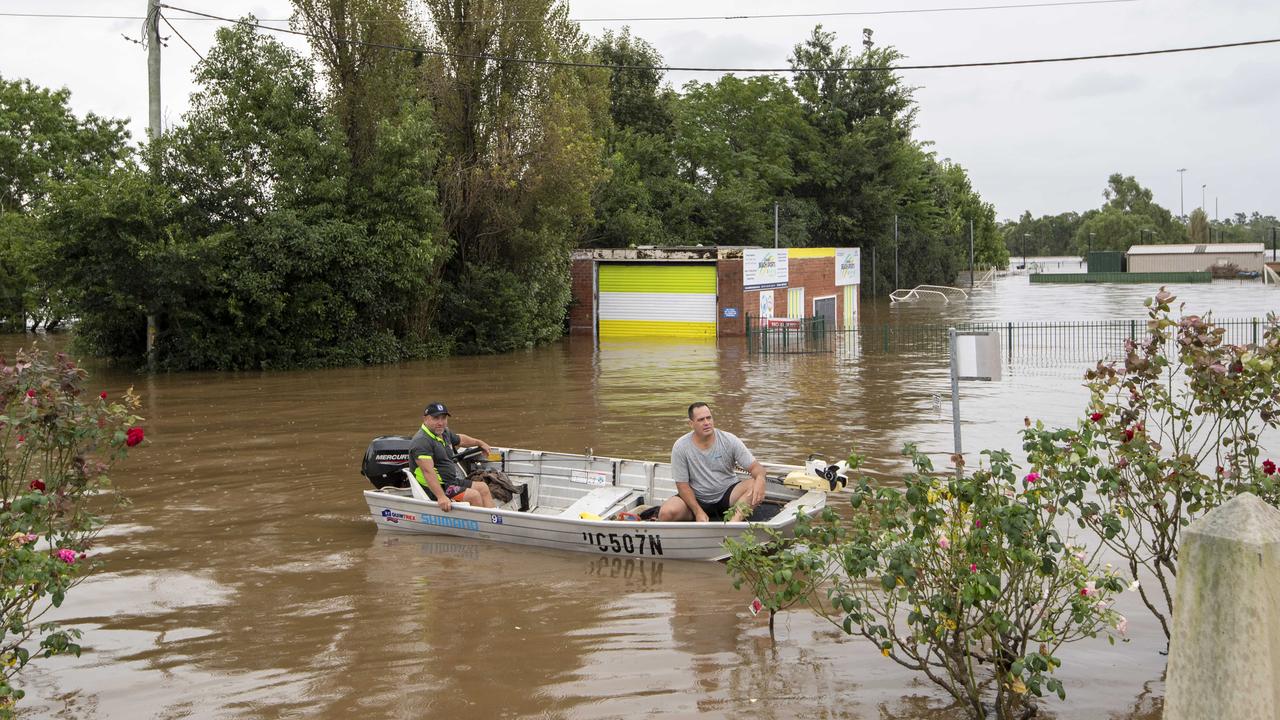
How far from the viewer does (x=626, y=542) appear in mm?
11688

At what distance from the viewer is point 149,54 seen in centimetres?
2666

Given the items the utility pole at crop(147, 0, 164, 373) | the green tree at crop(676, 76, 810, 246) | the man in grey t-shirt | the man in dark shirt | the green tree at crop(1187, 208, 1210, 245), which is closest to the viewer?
the man in grey t-shirt

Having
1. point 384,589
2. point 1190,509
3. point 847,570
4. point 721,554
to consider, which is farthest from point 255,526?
point 1190,509

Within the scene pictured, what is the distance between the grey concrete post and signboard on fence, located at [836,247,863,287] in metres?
49.7

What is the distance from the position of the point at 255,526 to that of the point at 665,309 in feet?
97.5

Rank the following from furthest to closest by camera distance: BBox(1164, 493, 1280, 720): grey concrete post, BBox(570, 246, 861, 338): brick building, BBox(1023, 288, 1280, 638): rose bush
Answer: BBox(570, 246, 861, 338): brick building
BBox(1023, 288, 1280, 638): rose bush
BBox(1164, 493, 1280, 720): grey concrete post

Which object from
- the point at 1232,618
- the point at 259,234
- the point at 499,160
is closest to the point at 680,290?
the point at 499,160

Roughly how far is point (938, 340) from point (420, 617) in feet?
106

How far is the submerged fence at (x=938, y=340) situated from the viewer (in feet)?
116

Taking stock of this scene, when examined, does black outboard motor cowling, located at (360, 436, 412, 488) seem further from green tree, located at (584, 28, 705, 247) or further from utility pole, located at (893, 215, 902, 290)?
utility pole, located at (893, 215, 902, 290)

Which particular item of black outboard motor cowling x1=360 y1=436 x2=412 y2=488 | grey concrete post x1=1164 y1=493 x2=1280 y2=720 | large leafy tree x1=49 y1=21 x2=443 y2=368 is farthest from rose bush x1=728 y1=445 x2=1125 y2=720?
large leafy tree x1=49 y1=21 x2=443 y2=368

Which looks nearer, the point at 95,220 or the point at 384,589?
the point at 384,589

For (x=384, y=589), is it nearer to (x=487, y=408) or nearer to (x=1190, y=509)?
(x=1190, y=509)

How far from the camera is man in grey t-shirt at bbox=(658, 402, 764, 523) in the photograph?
37.2 feet
